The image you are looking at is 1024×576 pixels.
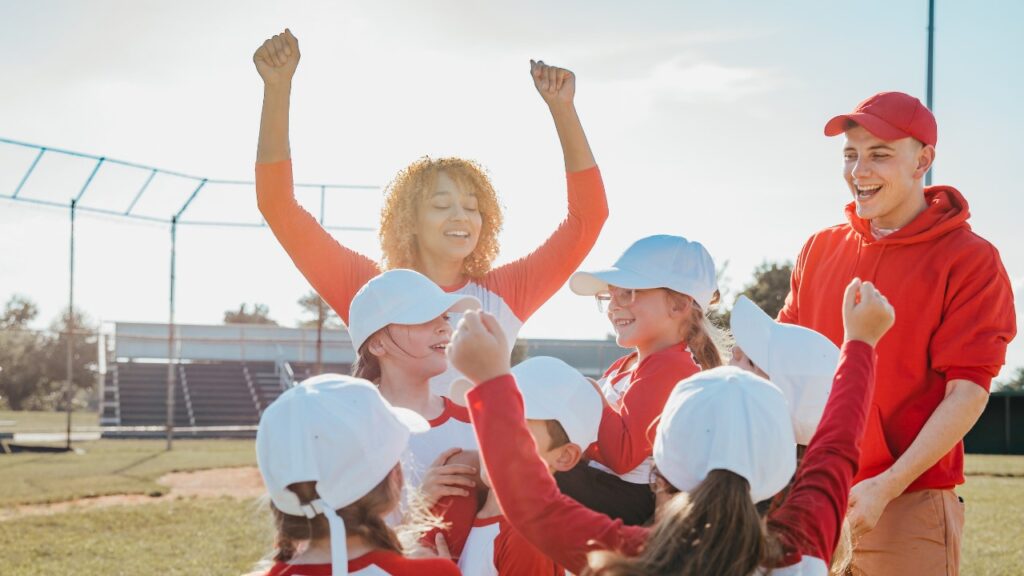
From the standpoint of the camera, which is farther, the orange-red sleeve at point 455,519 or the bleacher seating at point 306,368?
the bleacher seating at point 306,368

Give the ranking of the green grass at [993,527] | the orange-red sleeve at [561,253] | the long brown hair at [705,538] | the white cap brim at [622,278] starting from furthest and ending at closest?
1. the green grass at [993,527]
2. the orange-red sleeve at [561,253]
3. the white cap brim at [622,278]
4. the long brown hair at [705,538]

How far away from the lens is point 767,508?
2.10m

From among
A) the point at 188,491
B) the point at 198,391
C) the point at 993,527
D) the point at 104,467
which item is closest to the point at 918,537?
the point at 993,527

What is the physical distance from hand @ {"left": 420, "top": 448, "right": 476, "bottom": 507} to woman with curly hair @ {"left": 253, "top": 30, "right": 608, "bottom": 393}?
66 cm

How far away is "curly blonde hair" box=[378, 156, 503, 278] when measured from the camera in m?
3.49

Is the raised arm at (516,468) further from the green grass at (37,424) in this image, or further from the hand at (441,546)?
the green grass at (37,424)

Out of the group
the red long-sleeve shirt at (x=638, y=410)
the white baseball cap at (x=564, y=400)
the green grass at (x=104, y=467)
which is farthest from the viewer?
the green grass at (x=104, y=467)

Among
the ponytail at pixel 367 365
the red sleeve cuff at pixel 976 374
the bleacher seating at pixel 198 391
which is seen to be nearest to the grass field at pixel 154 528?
the ponytail at pixel 367 365

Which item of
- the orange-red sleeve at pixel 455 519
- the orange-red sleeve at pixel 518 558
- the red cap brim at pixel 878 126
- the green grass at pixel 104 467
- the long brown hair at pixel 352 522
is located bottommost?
the green grass at pixel 104 467

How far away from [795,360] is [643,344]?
0.49m

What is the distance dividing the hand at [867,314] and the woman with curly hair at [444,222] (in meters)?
1.25

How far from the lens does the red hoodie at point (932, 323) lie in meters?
3.18

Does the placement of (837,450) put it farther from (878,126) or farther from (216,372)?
(216,372)

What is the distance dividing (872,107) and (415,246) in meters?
1.54
